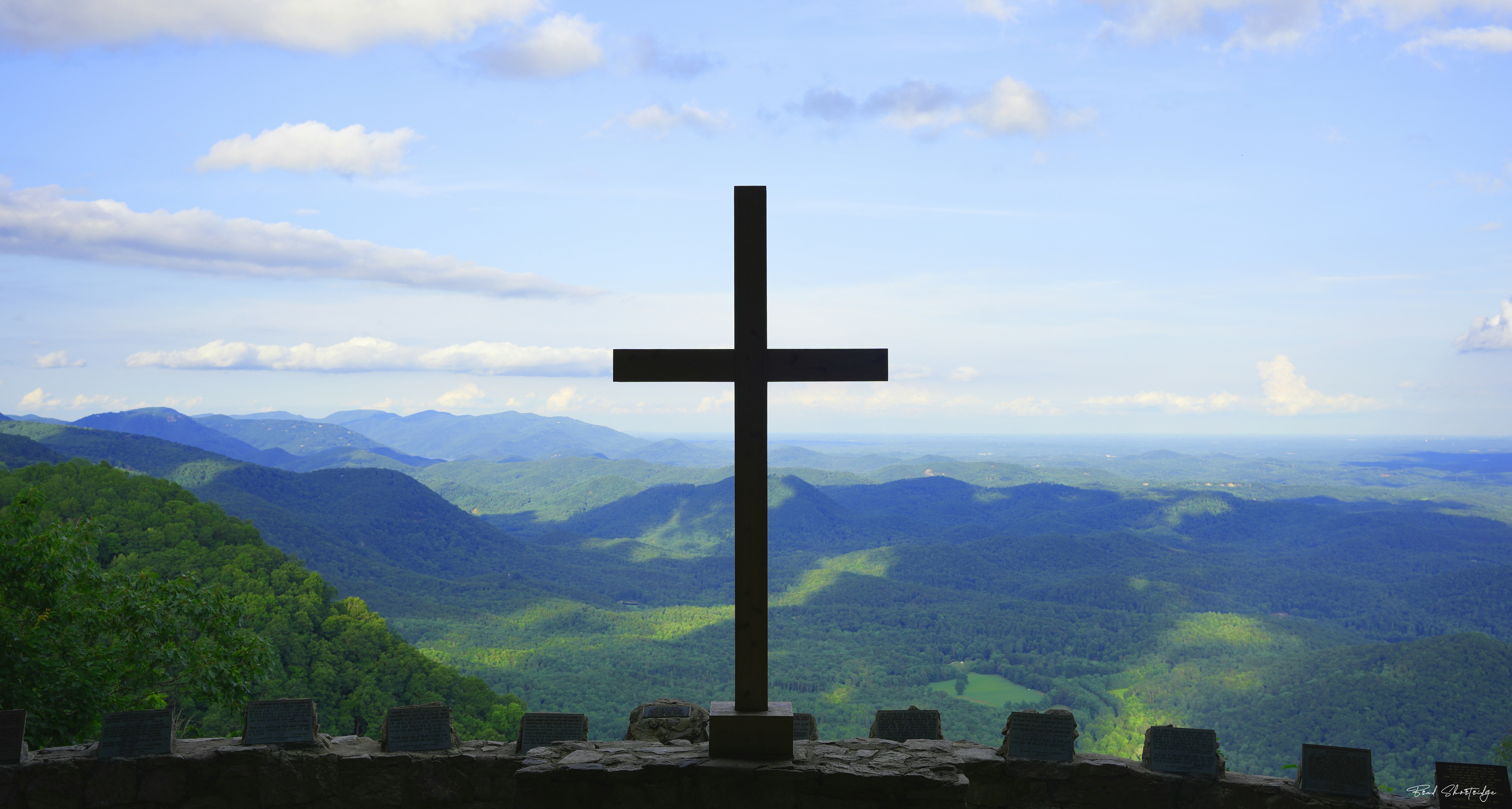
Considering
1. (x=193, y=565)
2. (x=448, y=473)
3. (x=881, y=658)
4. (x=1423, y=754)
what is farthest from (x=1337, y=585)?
(x=448, y=473)

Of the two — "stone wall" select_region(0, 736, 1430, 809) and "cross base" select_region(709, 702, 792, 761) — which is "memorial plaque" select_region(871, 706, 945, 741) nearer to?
"stone wall" select_region(0, 736, 1430, 809)

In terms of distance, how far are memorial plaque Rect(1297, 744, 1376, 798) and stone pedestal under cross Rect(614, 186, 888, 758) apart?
3.30 m

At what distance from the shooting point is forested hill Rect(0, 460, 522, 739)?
1208 inches

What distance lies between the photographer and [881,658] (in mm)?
59875

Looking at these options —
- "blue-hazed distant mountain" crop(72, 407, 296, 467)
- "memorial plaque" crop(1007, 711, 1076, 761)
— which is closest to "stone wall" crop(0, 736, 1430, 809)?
Result: "memorial plaque" crop(1007, 711, 1076, 761)

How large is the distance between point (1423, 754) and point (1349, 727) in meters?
4.91

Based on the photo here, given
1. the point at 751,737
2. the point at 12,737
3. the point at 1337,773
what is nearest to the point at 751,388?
the point at 751,737

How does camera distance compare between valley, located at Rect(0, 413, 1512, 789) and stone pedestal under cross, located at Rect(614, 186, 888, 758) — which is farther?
valley, located at Rect(0, 413, 1512, 789)

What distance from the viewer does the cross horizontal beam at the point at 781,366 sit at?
483cm

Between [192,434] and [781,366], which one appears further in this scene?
[192,434]

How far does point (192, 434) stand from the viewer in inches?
7106

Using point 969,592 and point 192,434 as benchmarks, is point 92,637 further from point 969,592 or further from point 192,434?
point 192,434

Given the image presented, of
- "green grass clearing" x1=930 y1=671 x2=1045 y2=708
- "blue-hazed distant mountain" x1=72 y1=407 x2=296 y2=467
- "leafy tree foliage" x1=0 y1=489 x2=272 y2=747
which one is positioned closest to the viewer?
"leafy tree foliage" x1=0 y1=489 x2=272 y2=747

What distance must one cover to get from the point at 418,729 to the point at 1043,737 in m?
4.33
